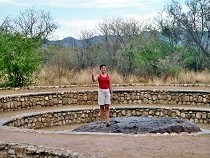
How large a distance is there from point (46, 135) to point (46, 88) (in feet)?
37.7

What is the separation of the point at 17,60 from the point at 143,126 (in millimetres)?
12151

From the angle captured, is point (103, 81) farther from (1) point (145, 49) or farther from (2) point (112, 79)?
(1) point (145, 49)

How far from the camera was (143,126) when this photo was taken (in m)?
13.0

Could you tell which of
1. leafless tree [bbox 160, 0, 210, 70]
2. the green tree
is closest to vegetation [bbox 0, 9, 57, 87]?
the green tree

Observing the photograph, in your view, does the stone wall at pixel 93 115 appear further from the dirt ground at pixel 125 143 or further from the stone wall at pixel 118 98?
the dirt ground at pixel 125 143

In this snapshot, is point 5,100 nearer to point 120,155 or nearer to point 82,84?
point 82,84

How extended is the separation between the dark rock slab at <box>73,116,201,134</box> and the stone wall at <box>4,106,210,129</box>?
4.20 m

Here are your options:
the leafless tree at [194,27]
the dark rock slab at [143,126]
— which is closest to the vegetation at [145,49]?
the leafless tree at [194,27]

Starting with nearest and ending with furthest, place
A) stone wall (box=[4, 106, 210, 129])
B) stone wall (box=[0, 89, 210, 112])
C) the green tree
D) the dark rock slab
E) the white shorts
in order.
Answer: the dark rock slab
the white shorts
stone wall (box=[4, 106, 210, 129])
stone wall (box=[0, 89, 210, 112])
the green tree

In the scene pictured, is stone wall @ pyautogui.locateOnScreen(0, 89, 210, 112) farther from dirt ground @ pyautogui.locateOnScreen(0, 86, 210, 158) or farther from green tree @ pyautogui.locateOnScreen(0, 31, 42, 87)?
dirt ground @ pyautogui.locateOnScreen(0, 86, 210, 158)

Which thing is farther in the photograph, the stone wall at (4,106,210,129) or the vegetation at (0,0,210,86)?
the vegetation at (0,0,210,86)

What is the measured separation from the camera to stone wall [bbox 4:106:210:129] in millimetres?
17266

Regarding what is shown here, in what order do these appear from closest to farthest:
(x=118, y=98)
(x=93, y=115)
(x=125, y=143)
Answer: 1. (x=125, y=143)
2. (x=93, y=115)
3. (x=118, y=98)

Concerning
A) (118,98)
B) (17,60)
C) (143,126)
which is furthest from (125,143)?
(17,60)
